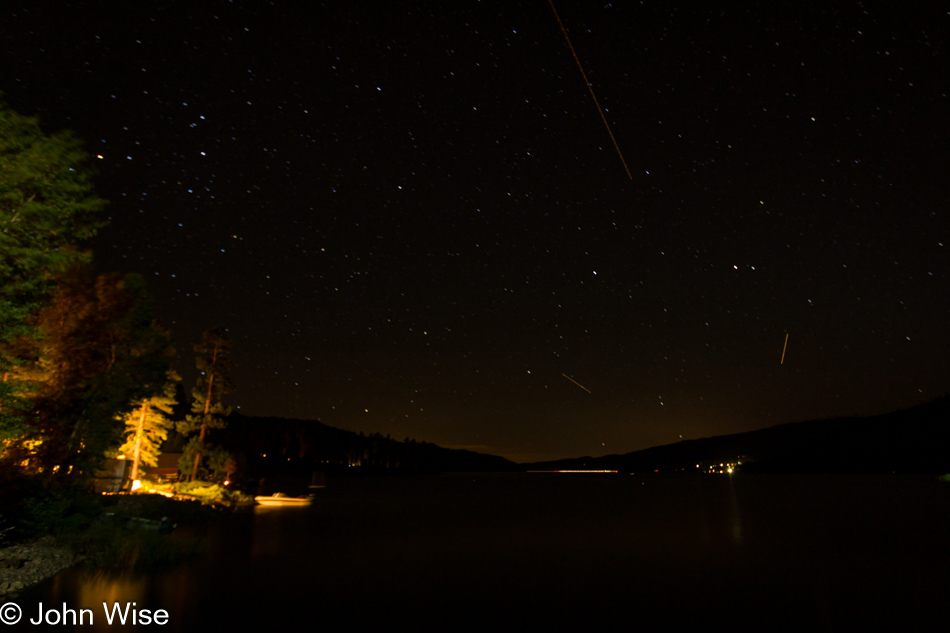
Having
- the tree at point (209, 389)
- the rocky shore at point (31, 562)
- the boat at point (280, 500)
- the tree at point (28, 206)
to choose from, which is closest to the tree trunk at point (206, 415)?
the tree at point (209, 389)

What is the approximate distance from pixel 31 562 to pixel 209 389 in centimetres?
3078

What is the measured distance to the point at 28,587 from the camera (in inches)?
641

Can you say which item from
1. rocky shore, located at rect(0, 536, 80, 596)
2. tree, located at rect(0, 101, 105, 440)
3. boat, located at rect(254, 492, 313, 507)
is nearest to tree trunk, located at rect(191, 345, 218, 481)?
boat, located at rect(254, 492, 313, 507)

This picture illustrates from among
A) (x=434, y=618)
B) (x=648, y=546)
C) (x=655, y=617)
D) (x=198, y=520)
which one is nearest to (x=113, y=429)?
(x=198, y=520)

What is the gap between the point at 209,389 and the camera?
47.6 m

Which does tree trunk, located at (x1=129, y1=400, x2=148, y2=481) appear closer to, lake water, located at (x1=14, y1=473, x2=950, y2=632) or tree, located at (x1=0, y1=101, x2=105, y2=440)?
lake water, located at (x1=14, y1=473, x2=950, y2=632)

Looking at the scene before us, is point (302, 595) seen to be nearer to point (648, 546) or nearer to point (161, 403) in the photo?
point (648, 546)

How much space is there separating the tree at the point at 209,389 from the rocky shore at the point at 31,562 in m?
26.7

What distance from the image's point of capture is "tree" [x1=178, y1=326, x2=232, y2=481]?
46484mm

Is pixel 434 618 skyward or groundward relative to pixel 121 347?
groundward

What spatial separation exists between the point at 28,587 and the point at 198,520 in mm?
21489

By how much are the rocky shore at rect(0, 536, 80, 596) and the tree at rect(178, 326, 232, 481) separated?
87.6ft

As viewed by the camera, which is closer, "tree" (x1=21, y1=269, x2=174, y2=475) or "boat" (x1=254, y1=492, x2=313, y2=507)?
"tree" (x1=21, y1=269, x2=174, y2=475)

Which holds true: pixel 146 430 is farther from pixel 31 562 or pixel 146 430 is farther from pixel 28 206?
pixel 28 206
